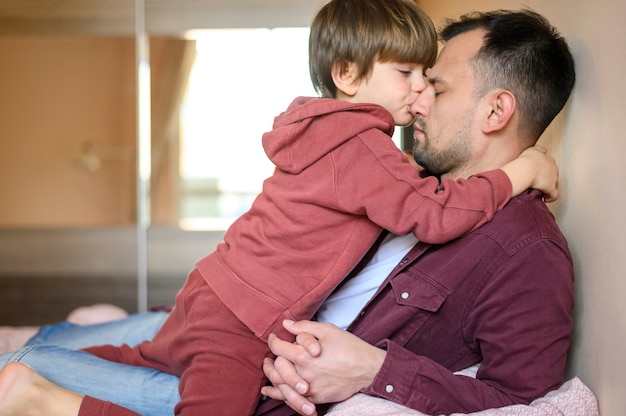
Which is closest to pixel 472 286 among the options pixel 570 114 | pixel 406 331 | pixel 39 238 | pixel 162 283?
pixel 406 331

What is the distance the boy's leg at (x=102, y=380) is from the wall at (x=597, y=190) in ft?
2.92

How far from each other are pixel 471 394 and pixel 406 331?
20 cm

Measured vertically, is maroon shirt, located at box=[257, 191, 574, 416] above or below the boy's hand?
below

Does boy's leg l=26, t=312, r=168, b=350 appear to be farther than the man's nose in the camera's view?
Yes

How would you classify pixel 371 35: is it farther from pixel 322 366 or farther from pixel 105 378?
pixel 105 378

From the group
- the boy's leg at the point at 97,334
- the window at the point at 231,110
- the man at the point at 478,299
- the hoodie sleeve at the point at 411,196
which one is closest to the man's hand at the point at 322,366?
the man at the point at 478,299

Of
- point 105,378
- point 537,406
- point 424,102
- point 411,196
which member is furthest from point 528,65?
point 105,378

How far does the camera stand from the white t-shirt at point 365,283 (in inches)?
65.9

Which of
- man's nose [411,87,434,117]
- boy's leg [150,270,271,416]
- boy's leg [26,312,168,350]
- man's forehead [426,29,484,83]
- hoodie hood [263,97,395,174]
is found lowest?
boy's leg [26,312,168,350]

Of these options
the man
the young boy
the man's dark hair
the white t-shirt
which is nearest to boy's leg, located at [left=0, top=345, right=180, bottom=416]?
the young boy

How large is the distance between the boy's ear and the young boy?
3cm

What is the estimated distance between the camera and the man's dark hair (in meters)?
1.64

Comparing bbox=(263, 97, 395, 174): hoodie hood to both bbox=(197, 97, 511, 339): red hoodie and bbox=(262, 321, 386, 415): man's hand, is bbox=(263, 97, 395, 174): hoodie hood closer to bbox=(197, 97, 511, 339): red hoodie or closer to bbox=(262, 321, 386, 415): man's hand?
bbox=(197, 97, 511, 339): red hoodie

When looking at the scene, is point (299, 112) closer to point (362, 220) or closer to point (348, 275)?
point (362, 220)
